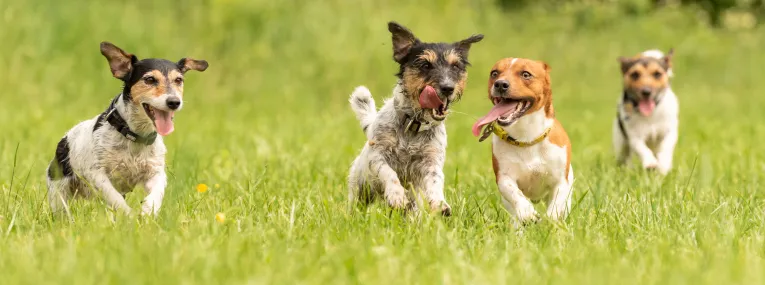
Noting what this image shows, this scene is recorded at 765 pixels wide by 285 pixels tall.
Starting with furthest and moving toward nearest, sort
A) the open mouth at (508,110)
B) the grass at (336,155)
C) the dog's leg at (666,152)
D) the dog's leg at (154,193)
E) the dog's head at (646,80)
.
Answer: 1. the dog's head at (646,80)
2. the dog's leg at (666,152)
3. the open mouth at (508,110)
4. the dog's leg at (154,193)
5. the grass at (336,155)

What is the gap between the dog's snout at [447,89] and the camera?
5.46 m

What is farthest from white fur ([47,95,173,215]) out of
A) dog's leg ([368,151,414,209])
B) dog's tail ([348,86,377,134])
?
dog's tail ([348,86,377,134])

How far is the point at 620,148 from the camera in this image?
9.23 metres

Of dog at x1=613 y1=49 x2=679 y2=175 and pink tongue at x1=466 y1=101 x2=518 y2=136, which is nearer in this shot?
pink tongue at x1=466 y1=101 x2=518 y2=136

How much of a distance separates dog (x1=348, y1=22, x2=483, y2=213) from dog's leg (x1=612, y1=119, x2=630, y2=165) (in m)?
3.61

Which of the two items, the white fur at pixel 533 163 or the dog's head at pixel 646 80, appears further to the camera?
the dog's head at pixel 646 80

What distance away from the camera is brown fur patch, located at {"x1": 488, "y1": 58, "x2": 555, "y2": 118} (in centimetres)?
548

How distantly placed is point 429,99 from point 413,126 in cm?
23

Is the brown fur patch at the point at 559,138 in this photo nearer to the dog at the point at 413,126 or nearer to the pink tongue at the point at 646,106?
the dog at the point at 413,126

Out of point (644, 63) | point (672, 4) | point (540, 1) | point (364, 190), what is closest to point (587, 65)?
point (540, 1)

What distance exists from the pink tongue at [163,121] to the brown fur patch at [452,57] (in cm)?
149

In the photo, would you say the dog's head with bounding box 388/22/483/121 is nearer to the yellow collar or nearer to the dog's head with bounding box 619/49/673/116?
the yellow collar

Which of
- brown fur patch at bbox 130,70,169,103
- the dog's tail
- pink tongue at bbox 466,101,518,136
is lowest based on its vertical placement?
the dog's tail

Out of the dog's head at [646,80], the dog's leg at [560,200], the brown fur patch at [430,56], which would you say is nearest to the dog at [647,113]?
the dog's head at [646,80]
